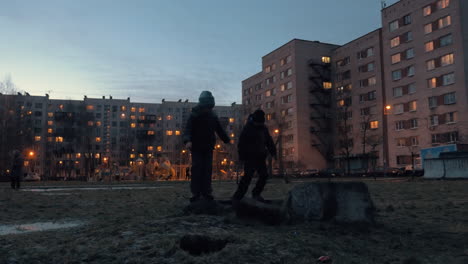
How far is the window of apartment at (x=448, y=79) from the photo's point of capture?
165ft

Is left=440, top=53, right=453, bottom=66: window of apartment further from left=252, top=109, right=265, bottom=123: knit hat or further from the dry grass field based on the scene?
left=252, top=109, right=265, bottom=123: knit hat

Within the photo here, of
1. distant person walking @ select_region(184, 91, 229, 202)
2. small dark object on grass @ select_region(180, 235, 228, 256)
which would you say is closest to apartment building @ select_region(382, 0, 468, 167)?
distant person walking @ select_region(184, 91, 229, 202)

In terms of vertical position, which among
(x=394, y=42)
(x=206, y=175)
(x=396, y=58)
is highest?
(x=394, y=42)

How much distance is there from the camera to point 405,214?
23.2 feet

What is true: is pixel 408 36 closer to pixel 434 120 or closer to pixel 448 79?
pixel 448 79

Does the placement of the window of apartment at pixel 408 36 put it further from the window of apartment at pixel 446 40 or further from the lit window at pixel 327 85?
the lit window at pixel 327 85

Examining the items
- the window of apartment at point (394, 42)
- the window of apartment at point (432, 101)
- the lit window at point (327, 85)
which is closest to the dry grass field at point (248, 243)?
the window of apartment at point (432, 101)

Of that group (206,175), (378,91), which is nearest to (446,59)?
(378,91)

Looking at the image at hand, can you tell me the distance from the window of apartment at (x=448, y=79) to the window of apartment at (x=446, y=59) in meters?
1.55

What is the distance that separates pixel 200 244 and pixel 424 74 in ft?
191

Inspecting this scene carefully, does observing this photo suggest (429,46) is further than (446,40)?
Yes

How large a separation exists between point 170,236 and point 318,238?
167 cm

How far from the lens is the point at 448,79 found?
5094cm

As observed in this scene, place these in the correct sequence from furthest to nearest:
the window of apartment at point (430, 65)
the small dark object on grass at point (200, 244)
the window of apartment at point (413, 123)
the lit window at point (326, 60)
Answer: the lit window at point (326, 60) < the window of apartment at point (413, 123) < the window of apartment at point (430, 65) < the small dark object on grass at point (200, 244)
